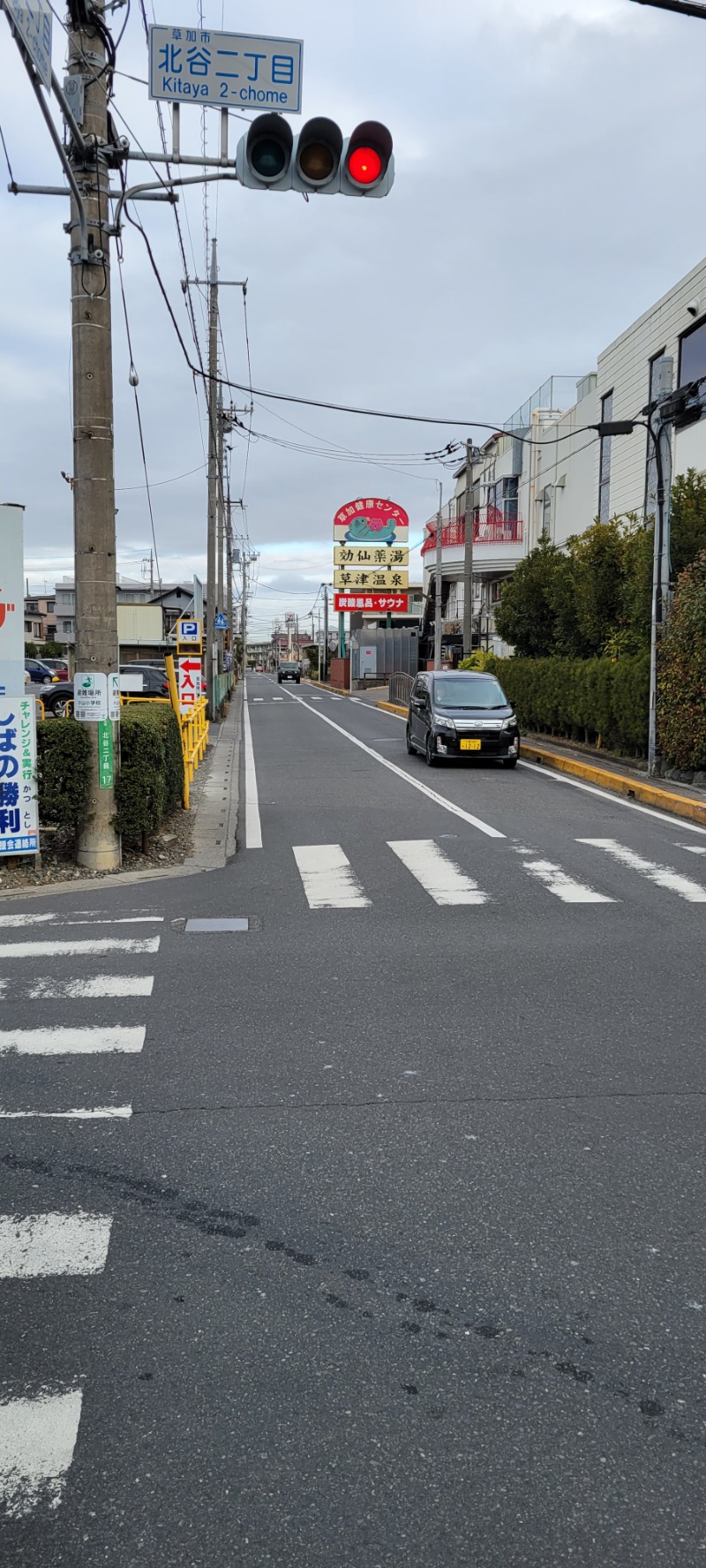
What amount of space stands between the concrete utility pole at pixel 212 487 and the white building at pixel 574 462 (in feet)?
26.4

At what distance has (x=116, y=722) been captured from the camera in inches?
398

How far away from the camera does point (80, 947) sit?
725 cm

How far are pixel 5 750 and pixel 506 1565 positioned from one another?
8.07 metres

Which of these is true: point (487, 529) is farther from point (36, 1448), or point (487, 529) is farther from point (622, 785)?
point (36, 1448)

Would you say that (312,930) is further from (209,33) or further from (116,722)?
(209,33)

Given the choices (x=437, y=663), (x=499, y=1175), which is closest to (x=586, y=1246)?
(x=499, y=1175)

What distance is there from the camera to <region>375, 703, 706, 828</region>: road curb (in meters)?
13.7

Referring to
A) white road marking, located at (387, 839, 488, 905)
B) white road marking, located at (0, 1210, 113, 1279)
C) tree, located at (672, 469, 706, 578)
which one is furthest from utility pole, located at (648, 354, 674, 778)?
white road marking, located at (0, 1210, 113, 1279)

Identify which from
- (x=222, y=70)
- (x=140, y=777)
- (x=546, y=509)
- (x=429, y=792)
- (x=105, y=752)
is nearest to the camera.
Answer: (x=222, y=70)

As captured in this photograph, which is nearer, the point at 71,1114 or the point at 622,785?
the point at 71,1114

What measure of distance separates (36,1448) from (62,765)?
750 centimetres

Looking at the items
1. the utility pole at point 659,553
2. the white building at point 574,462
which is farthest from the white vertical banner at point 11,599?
the white building at point 574,462

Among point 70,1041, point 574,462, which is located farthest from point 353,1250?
point 574,462

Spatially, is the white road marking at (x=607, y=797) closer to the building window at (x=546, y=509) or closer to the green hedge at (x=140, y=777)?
the green hedge at (x=140, y=777)
